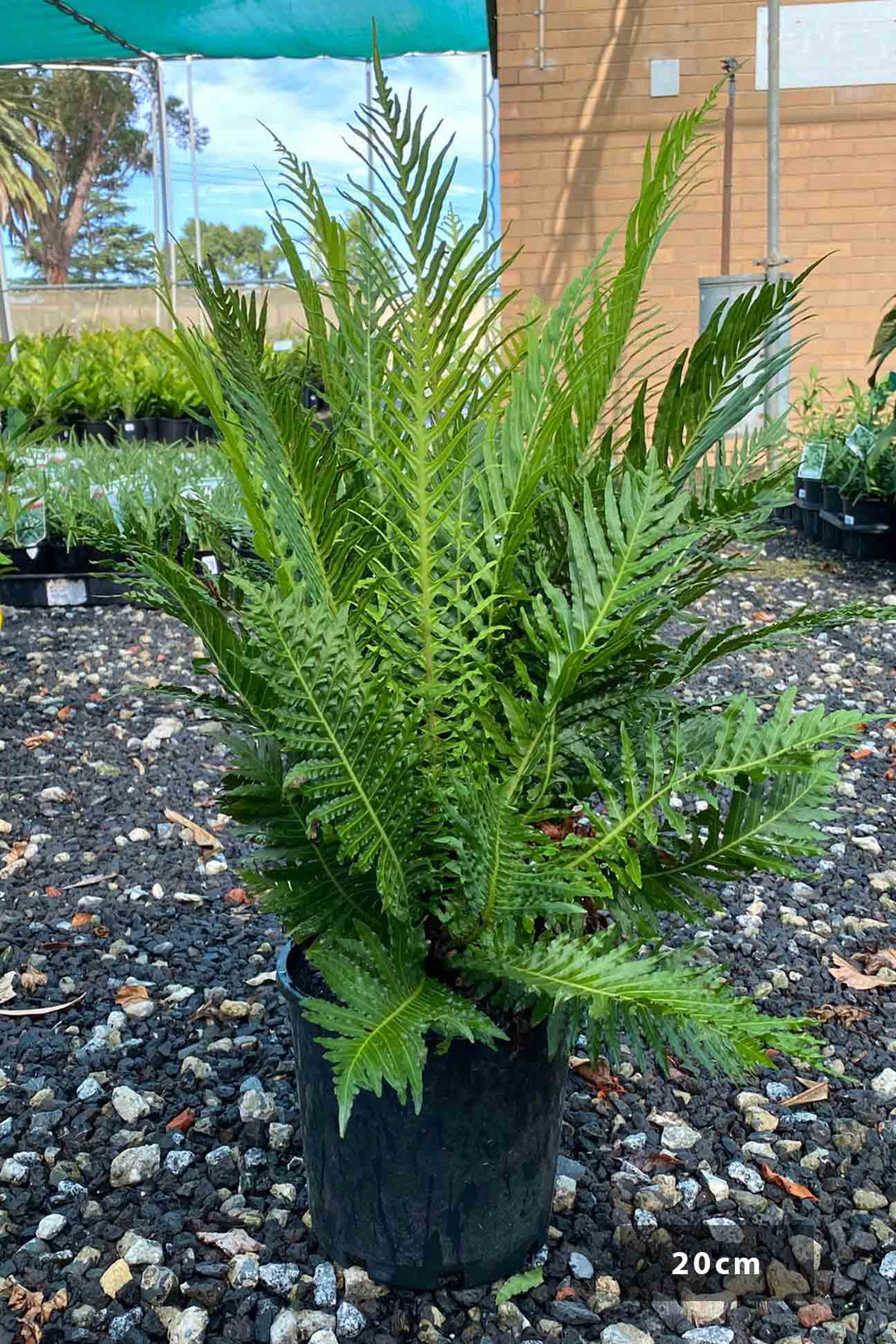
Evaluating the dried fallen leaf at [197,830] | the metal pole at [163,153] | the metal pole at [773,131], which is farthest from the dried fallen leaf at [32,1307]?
the metal pole at [163,153]

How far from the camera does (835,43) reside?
19.7 ft

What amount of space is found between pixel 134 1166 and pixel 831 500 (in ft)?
12.7

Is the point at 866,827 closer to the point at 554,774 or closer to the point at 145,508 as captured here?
the point at 554,774

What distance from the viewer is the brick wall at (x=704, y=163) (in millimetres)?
6023

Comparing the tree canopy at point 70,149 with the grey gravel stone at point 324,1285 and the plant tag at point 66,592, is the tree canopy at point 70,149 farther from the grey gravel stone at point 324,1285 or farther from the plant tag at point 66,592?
the grey gravel stone at point 324,1285

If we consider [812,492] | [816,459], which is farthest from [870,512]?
[812,492]

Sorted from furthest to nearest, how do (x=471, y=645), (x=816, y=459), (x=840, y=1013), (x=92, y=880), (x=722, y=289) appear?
(x=722, y=289) < (x=816, y=459) < (x=92, y=880) < (x=840, y=1013) < (x=471, y=645)

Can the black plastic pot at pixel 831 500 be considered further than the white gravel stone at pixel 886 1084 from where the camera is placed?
Yes

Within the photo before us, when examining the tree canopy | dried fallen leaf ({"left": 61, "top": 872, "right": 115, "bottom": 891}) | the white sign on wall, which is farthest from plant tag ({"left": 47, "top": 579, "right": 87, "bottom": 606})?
the tree canopy

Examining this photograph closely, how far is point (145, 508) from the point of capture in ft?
11.6

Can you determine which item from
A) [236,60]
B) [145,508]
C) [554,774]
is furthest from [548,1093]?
[236,60]

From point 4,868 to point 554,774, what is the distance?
58.8 inches

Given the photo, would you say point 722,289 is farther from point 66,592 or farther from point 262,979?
point 262,979

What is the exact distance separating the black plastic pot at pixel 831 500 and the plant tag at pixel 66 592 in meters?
2.78
